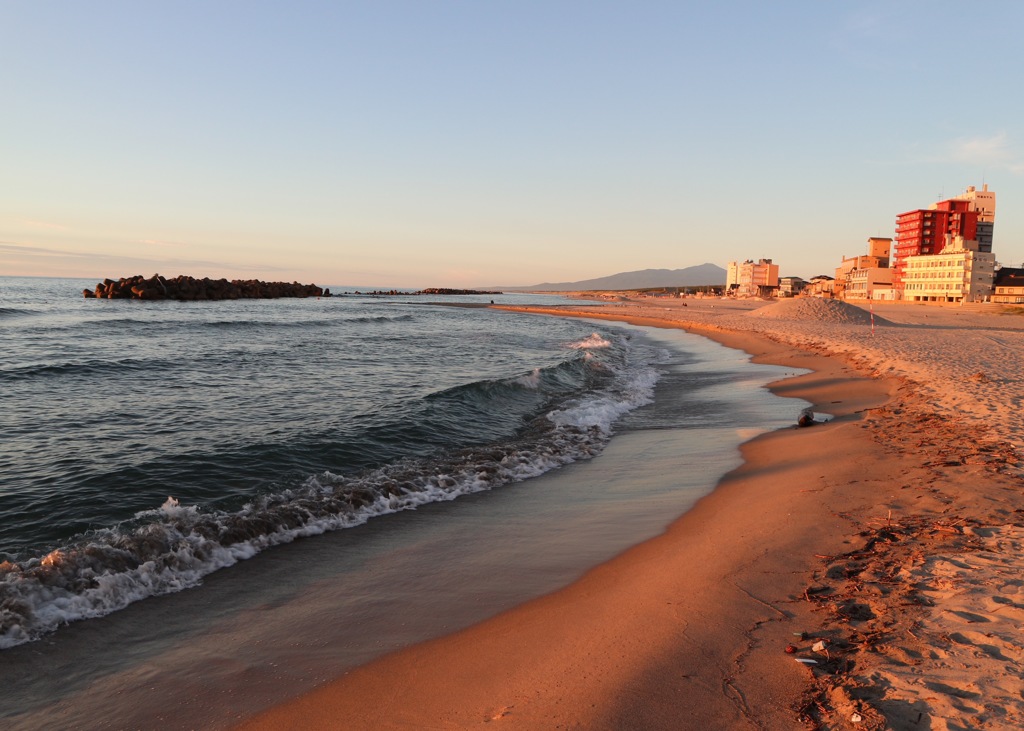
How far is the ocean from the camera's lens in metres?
3.98

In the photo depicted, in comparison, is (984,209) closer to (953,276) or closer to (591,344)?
(953,276)

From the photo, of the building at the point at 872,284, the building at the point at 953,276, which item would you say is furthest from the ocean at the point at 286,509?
the building at the point at 872,284

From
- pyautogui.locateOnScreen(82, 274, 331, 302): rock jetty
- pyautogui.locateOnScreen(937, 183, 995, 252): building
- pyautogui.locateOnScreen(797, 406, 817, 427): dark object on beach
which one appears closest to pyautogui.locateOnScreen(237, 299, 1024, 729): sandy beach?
pyautogui.locateOnScreen(797, 406, 817, 427): dark object on beach

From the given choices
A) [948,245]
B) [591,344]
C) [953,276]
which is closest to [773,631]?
[591,344]

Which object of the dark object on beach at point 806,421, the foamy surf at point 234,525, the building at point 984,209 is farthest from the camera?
the building at point 984,209

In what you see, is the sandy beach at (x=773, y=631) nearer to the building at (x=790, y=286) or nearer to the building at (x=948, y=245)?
the building at (x=948, y=245)

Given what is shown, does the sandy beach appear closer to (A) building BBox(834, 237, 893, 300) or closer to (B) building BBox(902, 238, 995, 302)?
(B) building BBox(902, 238, 995, 302)

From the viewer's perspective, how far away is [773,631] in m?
3.86

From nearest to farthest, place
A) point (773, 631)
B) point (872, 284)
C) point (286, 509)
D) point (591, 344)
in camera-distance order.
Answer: point (773, 631)
point (286, 509)
point (591, 344)
point (872, 284)

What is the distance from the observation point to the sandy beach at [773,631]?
3.09 meters

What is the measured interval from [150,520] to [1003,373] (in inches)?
727

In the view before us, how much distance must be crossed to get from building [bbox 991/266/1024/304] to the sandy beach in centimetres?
8533

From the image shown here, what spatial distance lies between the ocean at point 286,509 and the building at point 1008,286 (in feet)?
261

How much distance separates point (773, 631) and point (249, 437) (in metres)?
8.46
